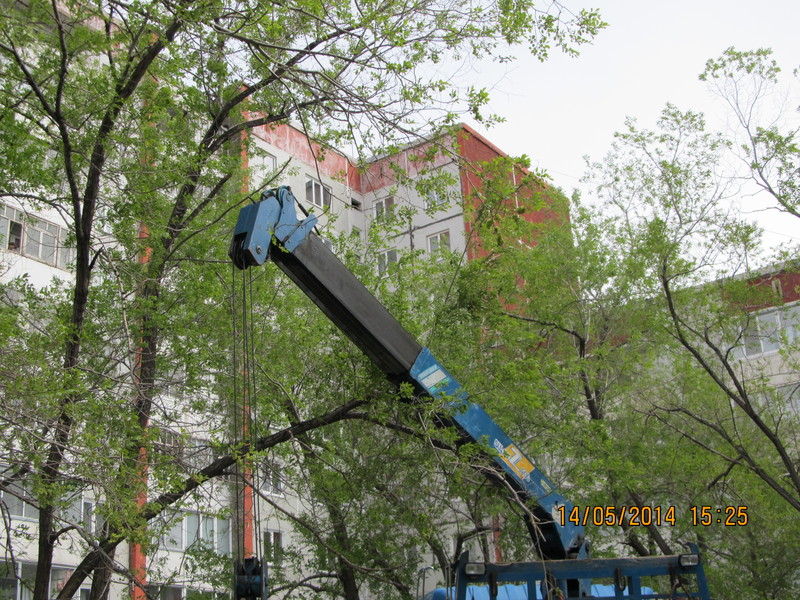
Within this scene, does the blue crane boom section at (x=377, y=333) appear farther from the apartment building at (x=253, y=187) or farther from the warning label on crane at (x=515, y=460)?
the apartment building at (x=253, y=187)

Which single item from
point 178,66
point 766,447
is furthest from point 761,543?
point 178,66

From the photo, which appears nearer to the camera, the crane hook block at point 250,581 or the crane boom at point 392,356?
the crane hook block at point 250,581

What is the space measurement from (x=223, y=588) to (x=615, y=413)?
8.87 meters

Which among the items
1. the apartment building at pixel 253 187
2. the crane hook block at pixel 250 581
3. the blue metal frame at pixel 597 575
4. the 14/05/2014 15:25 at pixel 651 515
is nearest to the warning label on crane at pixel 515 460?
the blue metal frame at pixel 597 575

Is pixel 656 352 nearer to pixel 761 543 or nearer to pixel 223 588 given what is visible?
pixel 761 543

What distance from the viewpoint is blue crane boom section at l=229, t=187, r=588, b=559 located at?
8.05 m

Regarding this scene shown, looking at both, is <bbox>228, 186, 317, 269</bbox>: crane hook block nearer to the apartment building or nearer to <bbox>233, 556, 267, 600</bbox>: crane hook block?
the apartment building

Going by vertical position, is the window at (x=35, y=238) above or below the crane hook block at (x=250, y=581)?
above

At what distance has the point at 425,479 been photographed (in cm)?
1455

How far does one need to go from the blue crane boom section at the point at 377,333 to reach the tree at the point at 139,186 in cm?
142

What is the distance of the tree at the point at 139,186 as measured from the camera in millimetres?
8961

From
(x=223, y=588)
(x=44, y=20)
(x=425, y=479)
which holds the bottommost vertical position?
(x=223, y=588)

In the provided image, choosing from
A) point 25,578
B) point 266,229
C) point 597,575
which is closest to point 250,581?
point 266,229

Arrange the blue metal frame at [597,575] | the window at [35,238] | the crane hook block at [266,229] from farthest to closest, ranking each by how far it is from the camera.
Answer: the window at [35,238]
the blue metal frame at [597,575]
the crane hook block at [266,229]
